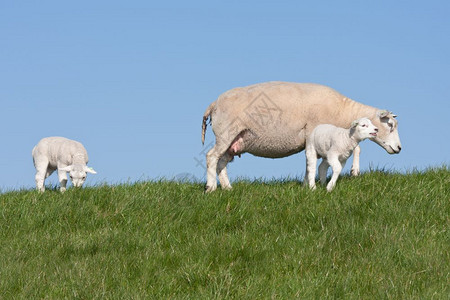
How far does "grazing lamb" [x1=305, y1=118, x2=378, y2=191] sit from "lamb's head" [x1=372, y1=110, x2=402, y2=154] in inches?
36.6

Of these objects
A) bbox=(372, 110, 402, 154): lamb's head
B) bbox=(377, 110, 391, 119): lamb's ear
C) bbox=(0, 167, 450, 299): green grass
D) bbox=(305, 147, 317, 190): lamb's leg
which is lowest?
bbox=(0, 167, 450, 299): green grass

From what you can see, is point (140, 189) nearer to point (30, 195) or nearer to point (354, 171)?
point (30, 195)

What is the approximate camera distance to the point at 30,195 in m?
10.3

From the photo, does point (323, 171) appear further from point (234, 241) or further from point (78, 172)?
point (78, 172)

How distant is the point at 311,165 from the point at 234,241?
9.41 feet

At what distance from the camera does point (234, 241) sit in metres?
7.04

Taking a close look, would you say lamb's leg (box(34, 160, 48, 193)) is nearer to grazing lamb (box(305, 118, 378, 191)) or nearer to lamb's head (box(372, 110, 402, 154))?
grazing lamb (box(305, 118, 378, 191))

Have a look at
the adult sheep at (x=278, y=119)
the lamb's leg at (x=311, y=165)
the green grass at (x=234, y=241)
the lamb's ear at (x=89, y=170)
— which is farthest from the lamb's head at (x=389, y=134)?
the lamb's ear at (x=89, y=170)

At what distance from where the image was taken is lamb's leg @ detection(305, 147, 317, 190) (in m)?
9.40

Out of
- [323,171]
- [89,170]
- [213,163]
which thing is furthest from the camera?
[89,170]

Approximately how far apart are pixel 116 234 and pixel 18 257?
1226mm

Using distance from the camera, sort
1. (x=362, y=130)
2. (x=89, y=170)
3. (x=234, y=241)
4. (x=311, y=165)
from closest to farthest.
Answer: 1. (x=234, y=241)
2. (x=362, y=130)
3. (x=311, y=165)
4. (x=89, y=170)

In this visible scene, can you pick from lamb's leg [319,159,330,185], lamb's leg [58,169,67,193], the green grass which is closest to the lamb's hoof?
the green grass

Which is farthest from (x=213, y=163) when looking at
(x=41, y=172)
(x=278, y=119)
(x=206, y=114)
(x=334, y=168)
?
(x=41, y=172)
